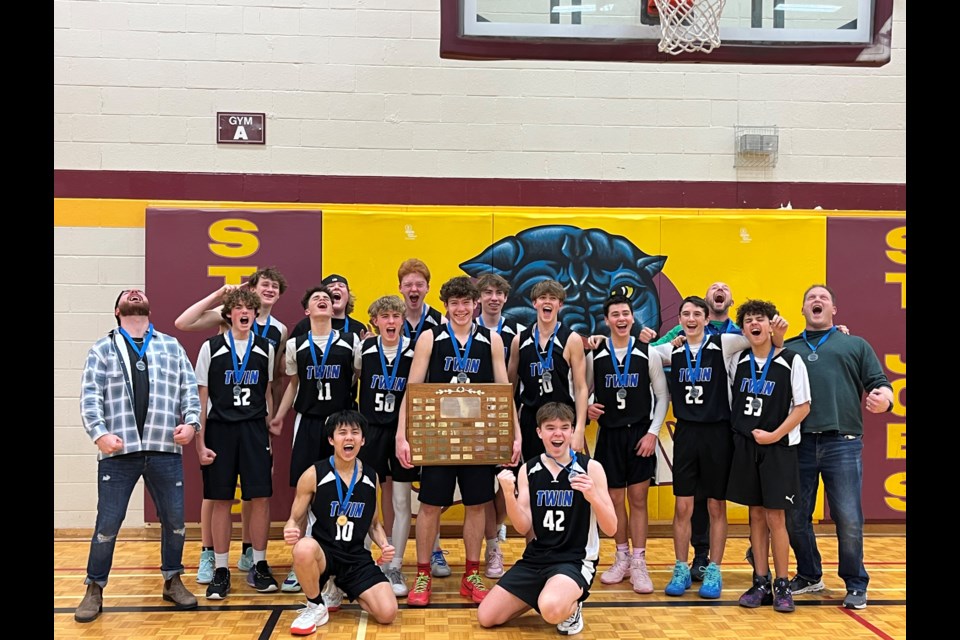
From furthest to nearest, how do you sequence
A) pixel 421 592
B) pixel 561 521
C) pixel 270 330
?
1. pixel 270 330
2. pixel 421 592
3. pixel 561 521

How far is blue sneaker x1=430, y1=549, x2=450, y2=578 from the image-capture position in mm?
5547

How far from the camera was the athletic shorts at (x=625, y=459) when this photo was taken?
17.4ft

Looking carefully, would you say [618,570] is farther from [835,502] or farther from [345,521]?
[345,521]

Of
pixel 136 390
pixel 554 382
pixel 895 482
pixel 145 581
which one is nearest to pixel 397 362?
pixel 554 382

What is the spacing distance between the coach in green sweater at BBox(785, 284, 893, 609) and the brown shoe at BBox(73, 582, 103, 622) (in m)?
4.55

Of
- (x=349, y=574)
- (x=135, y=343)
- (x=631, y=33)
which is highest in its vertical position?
(x=631, y=33)

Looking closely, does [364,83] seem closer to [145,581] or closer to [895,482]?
[145,581]

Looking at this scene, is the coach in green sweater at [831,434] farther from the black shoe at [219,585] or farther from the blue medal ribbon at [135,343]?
the blue medal ribbon at [135,343]

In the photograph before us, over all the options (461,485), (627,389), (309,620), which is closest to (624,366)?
(627,389)

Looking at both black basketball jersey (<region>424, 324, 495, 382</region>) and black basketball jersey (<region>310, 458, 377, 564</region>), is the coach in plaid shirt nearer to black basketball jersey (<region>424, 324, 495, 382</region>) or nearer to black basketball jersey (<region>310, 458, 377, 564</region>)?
black basketball jersey (<region>310, 458, 377, 564</region>)

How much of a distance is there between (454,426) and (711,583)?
2.05 metres

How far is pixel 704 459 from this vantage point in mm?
5148

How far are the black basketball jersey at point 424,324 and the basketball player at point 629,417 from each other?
125 cm

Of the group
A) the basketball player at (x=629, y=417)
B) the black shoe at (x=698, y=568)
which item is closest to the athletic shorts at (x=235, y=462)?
the basketball player at (x=629, y=417)
